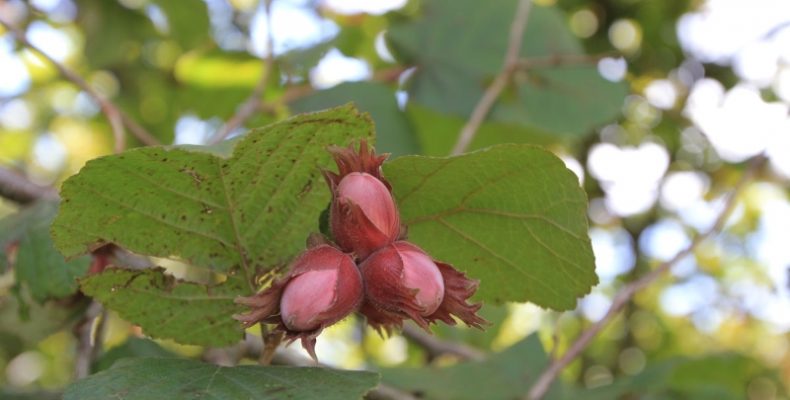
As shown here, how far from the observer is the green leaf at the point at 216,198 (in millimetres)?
844

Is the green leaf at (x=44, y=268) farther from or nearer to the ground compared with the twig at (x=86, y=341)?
farther from the ground

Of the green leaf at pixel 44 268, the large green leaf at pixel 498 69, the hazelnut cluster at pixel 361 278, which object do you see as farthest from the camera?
the large green leaf at pixel 498 69

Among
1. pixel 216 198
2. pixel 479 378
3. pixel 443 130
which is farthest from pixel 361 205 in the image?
pixel 443 130

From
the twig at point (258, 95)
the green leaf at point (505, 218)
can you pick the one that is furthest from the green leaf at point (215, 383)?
the twig at point (258, 95)

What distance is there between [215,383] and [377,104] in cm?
95

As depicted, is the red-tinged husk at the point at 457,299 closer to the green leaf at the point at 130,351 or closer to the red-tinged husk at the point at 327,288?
the red-tinged husk at the point at 327,288

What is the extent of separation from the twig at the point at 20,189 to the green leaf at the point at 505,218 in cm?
79

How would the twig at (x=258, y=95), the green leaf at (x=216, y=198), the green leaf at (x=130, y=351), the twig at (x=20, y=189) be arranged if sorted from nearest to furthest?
1. the green leaf at (x=216, y=198)
2. the green leaf at (x=130, y=351)
3. the twig at (x=20, y=189)
4. the twig at (x=258, y=95)

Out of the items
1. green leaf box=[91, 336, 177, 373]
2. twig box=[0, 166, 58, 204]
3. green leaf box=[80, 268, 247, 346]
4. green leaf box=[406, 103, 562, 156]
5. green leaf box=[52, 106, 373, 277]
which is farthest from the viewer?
green leaf box=[406, 103, 562, 156]

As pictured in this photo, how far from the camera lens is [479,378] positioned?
1.69 meters

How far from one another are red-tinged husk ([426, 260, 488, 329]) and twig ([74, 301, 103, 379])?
63cm

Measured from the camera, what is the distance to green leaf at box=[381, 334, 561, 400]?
5.43 feet

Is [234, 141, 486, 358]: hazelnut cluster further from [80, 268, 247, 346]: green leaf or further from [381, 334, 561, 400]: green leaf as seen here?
[381, 334, 561, 400]: green leaf

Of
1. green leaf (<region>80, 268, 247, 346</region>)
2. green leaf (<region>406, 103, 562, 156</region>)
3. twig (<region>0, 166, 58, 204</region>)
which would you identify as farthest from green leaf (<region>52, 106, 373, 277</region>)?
green leaf (<region>406, 103, 562, 156</region>)
